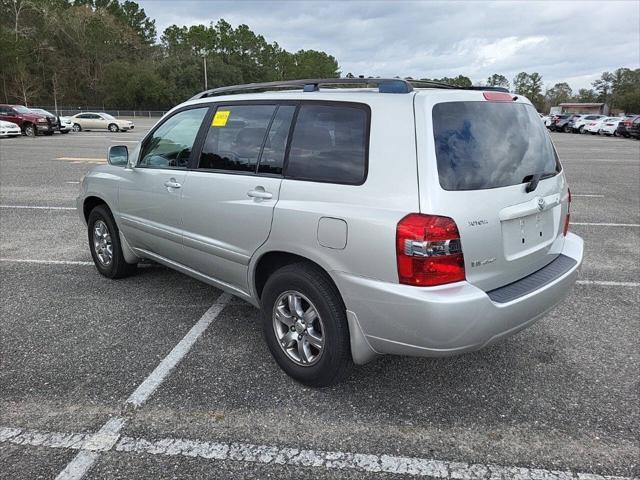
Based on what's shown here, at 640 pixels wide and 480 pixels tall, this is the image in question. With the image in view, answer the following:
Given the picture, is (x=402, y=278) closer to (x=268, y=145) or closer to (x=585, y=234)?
(x=268, y=145)

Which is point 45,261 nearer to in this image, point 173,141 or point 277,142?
point 173,141

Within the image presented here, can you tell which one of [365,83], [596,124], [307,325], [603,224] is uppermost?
[596,124]

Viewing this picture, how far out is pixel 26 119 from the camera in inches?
1081

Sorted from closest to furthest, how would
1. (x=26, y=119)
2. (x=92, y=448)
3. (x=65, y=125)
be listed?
(x=92, y=448), (x=26, y=119), (x=65, y=125)

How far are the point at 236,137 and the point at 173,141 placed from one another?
845 mm

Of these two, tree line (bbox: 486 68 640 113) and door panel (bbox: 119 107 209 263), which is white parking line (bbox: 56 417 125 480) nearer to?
door panel (bbox: 119 107 209 263)

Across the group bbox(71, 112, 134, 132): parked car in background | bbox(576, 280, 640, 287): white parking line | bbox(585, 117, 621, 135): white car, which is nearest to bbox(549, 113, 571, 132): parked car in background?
bbox(585, 117, 621, 135): white car

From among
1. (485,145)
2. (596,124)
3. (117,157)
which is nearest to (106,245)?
(117,157)

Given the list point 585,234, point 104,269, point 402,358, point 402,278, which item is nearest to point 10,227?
point 104,269

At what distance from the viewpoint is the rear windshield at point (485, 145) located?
2.65 metres

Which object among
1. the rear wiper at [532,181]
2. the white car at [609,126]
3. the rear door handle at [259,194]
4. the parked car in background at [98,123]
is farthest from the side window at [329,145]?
the white car at [609,126]

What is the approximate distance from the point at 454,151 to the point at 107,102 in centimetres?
8215

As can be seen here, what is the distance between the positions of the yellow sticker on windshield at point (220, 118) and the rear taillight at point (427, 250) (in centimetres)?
177

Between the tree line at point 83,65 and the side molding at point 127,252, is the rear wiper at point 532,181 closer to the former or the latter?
the side molding at point 127,252
